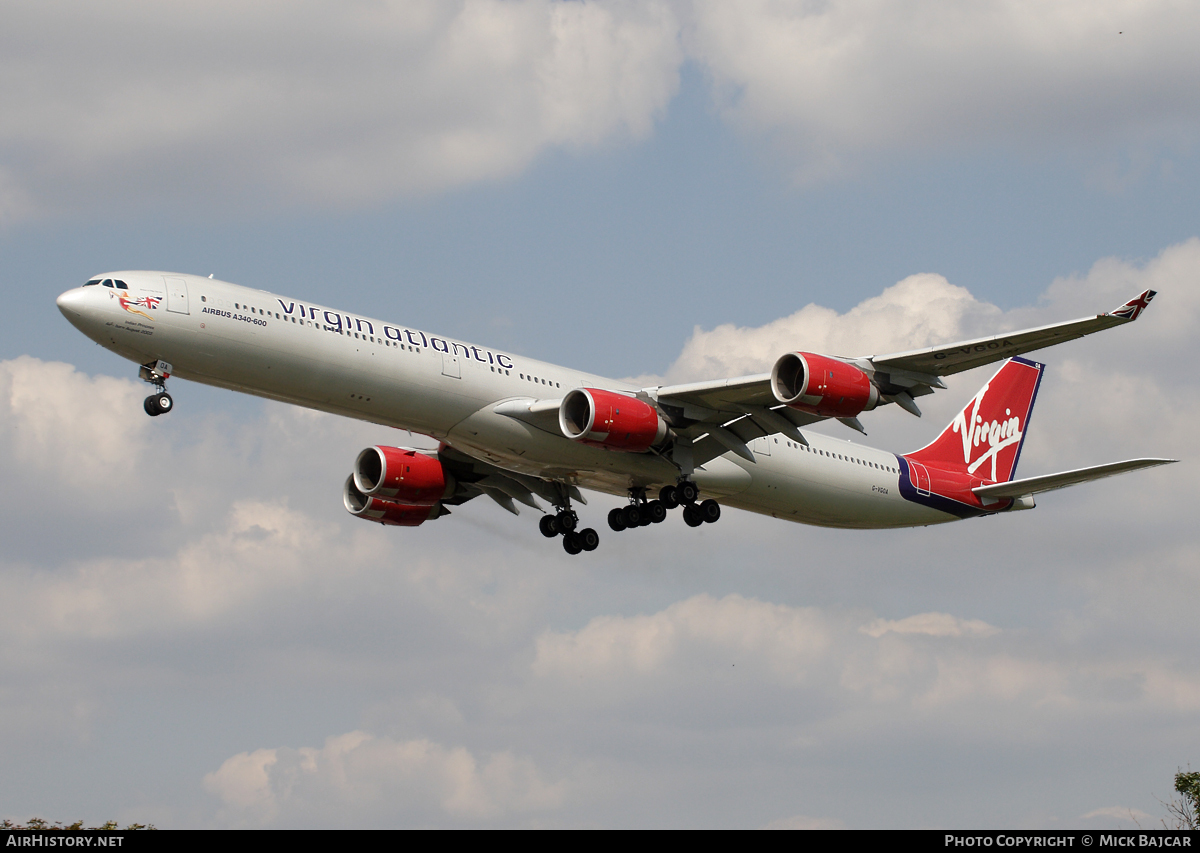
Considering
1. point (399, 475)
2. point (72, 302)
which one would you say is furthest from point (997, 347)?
point (72, 302)

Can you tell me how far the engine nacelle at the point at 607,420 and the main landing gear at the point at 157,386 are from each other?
36.7 ft

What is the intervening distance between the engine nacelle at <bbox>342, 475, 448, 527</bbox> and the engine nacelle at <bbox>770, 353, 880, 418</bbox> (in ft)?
53.1

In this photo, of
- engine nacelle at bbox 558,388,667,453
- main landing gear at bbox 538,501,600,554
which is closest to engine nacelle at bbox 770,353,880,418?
engine nacelle at bbox 558,388,667,453

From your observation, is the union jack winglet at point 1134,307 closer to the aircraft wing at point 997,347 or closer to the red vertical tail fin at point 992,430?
the aircraft wing at point 997,347

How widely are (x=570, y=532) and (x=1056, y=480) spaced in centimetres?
1735

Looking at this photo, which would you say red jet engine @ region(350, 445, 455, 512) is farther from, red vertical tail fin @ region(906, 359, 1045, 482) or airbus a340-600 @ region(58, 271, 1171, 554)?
red vertical tail fin @ region(906, 359, 1045, 482)

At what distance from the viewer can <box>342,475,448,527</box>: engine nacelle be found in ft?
161

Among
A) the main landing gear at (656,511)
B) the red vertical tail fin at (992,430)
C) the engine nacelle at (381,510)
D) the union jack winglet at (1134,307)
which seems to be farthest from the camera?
the red vertical tail fin at (992,430)

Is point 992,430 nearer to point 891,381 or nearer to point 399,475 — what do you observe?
point 891,381

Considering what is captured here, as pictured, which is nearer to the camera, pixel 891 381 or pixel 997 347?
pixel 997 347

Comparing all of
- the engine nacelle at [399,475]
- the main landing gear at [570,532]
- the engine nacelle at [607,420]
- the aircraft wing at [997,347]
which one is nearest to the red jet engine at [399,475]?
the engine nacelle at [399,475]

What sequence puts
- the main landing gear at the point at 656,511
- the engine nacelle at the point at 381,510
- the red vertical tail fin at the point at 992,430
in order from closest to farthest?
1. the main landing gear at the point at 656,511
2. the engine nacelle at the point at 381,510
3. the red vertical tail fin at the point at 992,430

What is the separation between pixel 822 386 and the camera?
38.0 meters

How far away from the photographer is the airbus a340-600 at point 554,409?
3662 cm
